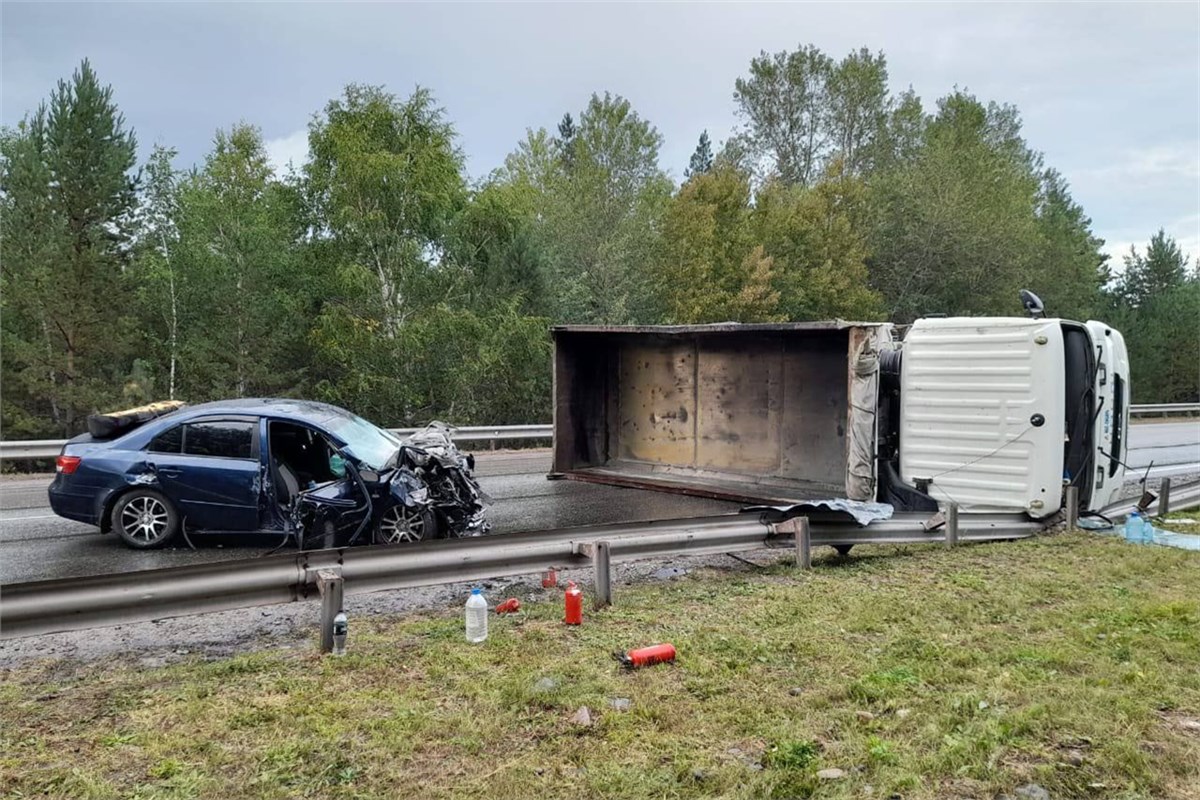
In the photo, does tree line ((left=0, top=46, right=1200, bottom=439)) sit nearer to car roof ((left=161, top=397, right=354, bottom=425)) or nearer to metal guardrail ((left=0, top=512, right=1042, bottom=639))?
car roof ((left=161, top=397, right=354, bottom=425))

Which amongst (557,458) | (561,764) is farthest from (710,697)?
(557,458)

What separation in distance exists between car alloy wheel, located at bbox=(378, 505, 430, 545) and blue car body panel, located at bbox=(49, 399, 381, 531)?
0.84 metres

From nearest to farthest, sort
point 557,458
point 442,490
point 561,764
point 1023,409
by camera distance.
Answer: point 561,764 < point 442,490 < point 1023,409 < point 557,458

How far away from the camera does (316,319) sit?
Answer: 22.9m

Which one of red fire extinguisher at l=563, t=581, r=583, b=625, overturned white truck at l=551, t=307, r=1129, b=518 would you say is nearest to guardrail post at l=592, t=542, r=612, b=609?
red fire extinguisher at l=563, t=581, r=583, b=625

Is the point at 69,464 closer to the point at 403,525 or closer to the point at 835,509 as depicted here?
the point at 403,525

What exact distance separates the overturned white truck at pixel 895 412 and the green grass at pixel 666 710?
3135 millimetres

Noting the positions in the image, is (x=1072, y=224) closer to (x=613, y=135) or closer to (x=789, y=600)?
(x=613, y=135)

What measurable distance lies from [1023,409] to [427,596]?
6.19m

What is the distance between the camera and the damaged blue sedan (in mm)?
6777

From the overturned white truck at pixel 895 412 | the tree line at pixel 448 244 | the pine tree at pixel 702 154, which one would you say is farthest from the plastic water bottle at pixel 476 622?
the pine tree at pixel 702 154

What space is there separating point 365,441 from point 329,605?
3.49m

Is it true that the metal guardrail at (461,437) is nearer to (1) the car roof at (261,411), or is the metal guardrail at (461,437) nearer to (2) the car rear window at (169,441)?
(1) the car roof at (261,411)

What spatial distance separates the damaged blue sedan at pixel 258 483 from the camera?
6.78 m
